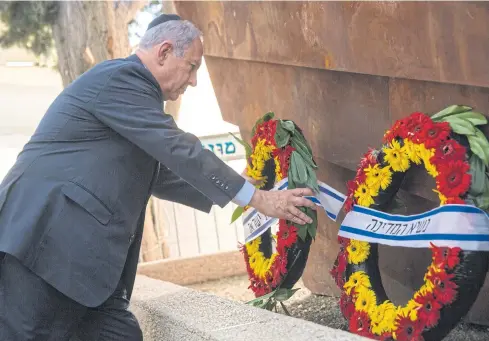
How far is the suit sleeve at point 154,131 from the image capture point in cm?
336

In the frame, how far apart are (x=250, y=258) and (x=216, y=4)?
186cm

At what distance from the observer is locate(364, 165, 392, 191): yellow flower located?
12.3 ft

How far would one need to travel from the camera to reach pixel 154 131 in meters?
3.36

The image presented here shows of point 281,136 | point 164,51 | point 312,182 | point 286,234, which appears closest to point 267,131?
point 281,136

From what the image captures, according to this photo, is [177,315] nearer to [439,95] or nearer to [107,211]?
[107,211]

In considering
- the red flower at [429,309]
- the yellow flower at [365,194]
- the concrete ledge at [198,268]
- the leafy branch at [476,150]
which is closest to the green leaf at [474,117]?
the leafy branch at [476,150]

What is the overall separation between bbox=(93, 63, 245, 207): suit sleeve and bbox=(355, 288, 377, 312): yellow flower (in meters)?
0.78

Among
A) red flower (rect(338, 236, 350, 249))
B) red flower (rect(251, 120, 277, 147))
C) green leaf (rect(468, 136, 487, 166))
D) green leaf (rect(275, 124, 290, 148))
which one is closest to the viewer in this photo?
green leaf (rect(468, 136, 487, 166))

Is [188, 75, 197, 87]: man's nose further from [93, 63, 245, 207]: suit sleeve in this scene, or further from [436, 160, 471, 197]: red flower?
[436, 160, 471, 197]: red flower

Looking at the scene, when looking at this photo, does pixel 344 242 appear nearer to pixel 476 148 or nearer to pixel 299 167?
pixel 299 167

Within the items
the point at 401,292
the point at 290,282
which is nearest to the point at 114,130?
the point at 290,282

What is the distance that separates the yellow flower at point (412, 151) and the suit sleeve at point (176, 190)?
972 millimetres

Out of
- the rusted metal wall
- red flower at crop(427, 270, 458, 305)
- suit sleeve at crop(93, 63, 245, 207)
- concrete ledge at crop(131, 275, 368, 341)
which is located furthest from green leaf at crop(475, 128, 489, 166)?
suit sleeve at crop(93, 63, 245, 207)

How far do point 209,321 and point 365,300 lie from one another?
70cm
